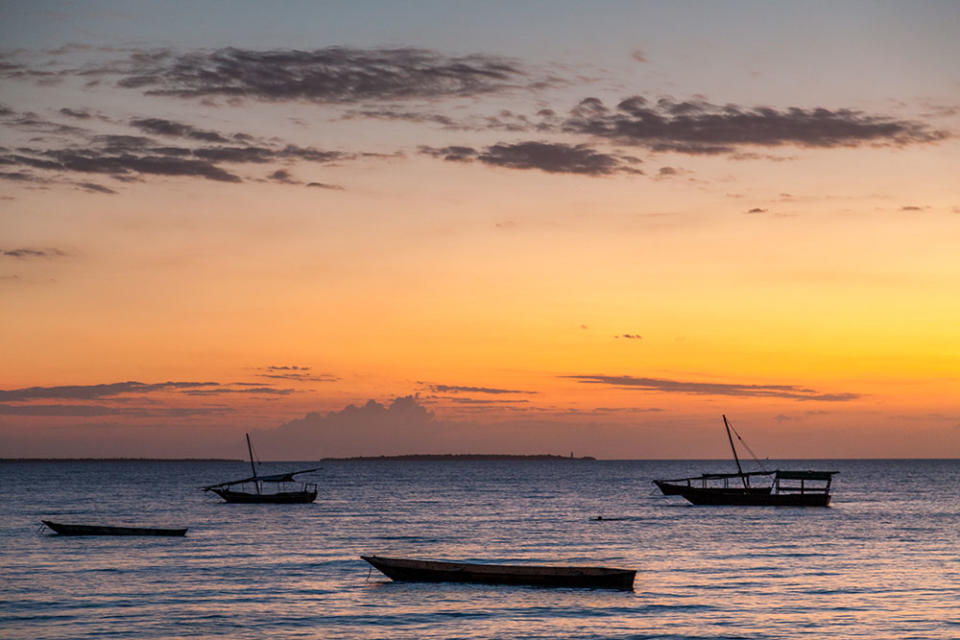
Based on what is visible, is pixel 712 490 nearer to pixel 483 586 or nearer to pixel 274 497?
pixel 274 497

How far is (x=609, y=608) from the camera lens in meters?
46.0

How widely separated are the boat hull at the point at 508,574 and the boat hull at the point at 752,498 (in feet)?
228

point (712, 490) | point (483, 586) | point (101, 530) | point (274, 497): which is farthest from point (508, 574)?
point (712, 490)

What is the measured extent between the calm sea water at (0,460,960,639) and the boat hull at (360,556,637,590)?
536 mm

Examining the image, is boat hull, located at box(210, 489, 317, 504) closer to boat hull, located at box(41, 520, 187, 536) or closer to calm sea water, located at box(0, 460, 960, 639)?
calm sea water, located at box(0, 460, 960, 639)

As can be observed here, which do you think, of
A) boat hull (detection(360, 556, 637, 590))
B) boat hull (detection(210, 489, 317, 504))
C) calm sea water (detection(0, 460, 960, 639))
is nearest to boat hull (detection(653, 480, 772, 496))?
calm sea water (detection(0, 460, 960, 639))

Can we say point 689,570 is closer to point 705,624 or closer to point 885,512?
point 705,624

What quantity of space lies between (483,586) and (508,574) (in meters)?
1.43

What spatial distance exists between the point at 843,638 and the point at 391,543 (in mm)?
42822

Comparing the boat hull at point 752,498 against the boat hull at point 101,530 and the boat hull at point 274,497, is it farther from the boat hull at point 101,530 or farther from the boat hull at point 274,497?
the boat hull at point 101,530

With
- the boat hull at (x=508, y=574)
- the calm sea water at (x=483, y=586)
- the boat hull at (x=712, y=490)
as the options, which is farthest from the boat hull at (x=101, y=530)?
the boat hull at (x=712, y=490)

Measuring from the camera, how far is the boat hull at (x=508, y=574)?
4991cm

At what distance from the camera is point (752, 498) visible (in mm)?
117188

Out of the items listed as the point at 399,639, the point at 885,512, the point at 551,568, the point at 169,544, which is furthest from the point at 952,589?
the point at 885,512
